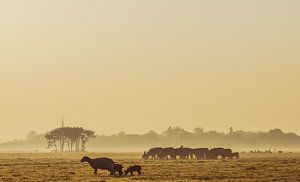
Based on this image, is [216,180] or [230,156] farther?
[230,156]

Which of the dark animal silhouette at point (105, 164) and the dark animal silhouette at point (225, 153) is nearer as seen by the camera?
the dark animal silhouette at point (105, 164)

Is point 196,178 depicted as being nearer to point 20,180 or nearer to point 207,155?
point 20,180

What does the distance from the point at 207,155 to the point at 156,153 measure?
9.94 m

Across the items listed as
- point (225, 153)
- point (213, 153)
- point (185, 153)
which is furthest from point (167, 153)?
point (225, 153)

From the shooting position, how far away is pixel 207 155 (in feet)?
382

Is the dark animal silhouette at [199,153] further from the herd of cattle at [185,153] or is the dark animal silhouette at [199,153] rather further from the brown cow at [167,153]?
the brown cow at [167,153]

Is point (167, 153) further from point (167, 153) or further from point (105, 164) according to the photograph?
point (105, 164)

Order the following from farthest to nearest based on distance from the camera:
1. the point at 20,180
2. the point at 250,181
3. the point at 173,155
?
the point at 173,155 → the point at 20,180 → the point at 250,181

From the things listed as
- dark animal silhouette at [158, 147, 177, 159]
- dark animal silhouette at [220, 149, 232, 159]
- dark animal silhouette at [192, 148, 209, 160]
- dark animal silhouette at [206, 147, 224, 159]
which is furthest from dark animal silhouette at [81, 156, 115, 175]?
dark animal silhouette at [220, 149, 232, 159]

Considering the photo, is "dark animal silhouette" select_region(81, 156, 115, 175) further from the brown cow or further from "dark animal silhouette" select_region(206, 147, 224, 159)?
"dark animal silhouette" select_region(206, 147, 224, 159)

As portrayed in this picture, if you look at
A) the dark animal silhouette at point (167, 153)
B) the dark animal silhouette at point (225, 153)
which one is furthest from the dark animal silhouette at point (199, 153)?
the dark animal silhouette at point (167, 153)

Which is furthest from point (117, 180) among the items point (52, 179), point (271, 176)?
point (271, 176)

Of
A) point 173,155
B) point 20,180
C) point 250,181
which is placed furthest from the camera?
point 173,155

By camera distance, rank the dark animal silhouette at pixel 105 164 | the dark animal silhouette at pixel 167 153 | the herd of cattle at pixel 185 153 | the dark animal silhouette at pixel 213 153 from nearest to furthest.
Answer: the dark animal silhouette at pixel 105 164, the dark animal silhouette at pixel 167 153, the herd of cattle at pixel 185 153, the dark animal silhouette at pixel 213 153
